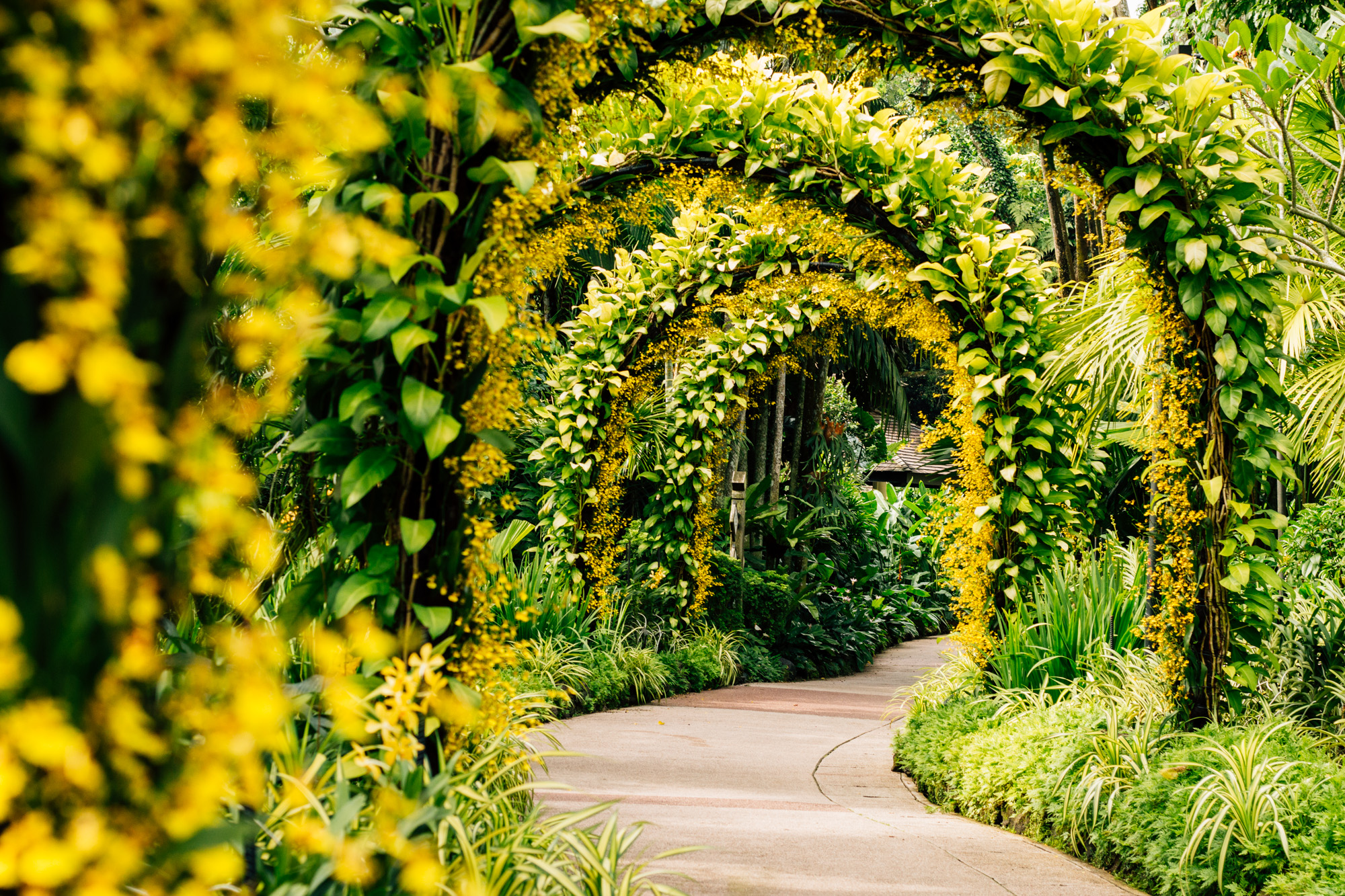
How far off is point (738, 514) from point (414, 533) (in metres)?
8.03

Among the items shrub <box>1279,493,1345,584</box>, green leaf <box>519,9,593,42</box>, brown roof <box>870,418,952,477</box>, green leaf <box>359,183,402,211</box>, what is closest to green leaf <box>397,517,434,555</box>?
green leaf <box>359,183,402,211</box>

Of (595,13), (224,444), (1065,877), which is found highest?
(595,13)

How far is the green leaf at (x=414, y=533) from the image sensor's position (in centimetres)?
250

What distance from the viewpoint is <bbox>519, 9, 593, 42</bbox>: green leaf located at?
2.29m

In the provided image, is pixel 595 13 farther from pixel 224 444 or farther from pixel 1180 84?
pixel 1180 84

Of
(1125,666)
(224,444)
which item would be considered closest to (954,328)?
(1125,666)

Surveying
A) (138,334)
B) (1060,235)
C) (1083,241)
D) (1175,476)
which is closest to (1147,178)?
(1175,476)

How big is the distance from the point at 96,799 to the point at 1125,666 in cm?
501

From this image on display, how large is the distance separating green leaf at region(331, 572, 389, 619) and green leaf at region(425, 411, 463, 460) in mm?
386

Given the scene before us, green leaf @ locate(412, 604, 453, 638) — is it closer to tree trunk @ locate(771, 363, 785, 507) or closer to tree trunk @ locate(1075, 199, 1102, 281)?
tree trunk @ locate(1075, 199, 1102, 281)

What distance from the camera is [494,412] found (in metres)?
2.67

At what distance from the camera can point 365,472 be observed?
2.50 meters

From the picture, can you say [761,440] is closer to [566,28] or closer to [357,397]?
[357,397]

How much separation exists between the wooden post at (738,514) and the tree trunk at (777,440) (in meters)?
1.54
